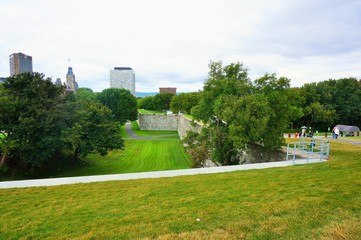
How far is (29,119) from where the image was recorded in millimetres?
11203

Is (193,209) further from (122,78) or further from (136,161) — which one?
(122,78)

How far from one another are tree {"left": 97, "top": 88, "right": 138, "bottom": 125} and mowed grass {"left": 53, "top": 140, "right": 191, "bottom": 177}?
13499 mm

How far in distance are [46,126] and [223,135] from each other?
10180mm

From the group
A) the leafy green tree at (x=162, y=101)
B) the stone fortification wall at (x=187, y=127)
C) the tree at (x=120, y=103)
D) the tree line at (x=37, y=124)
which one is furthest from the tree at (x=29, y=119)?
the leafy green tree at (x=162, y=101)

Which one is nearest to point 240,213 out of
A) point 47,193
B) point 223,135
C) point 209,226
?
point 209,226

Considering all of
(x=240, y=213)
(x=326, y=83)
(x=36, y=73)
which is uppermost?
(x=326, y=83)

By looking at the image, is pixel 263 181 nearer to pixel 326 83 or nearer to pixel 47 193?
pixel 47 193

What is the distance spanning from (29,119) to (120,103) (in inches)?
1014

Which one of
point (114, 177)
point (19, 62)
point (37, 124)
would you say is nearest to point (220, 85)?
point (114, 177)

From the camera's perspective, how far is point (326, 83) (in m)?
35.3

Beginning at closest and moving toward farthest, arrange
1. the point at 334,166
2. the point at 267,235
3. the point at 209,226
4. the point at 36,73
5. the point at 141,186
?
1. the point at 267,235
2. the point at 209,226
3. the point at 141,186
4. the point at 334,166
5. the point at 36,73

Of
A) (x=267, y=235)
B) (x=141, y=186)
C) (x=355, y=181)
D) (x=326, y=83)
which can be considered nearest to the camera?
(x=267, y=235)

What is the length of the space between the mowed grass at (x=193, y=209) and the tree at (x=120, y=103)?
31.8 m

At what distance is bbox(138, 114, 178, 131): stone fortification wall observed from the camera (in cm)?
4031
